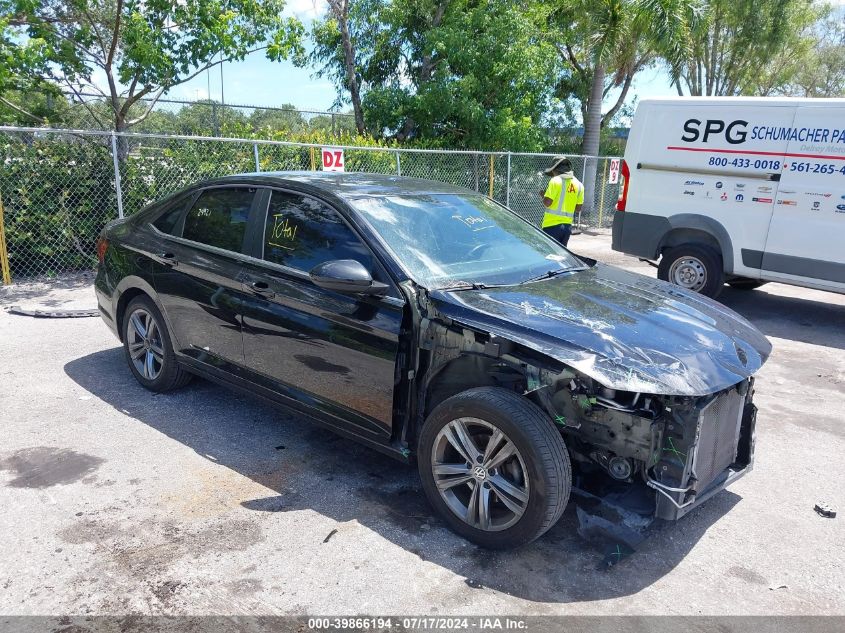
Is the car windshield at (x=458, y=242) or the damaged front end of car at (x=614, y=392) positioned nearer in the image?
the damaged front end of car at (x=614, y=392)

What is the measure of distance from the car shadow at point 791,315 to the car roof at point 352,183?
4856mm

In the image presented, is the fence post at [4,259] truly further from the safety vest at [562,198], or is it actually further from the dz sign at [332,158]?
the safety vest at [562,198]

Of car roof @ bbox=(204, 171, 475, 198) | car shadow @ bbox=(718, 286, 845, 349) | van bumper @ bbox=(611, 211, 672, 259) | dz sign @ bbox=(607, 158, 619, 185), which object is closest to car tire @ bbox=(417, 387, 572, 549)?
car roof @ bbox=(204, 171, 475, 198)

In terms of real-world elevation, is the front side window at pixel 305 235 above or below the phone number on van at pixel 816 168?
below

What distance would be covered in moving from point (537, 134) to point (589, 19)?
11.2ft

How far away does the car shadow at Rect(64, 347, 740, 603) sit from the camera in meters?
3.09

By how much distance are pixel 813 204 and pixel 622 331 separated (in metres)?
5.63

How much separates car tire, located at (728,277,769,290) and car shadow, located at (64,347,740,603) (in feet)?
20.1

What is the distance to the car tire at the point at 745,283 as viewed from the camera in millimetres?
9234

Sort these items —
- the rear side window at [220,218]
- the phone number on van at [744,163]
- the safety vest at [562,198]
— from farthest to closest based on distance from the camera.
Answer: the safety vest at [562,198] < the phone number on van at [744,163] < the rear side window at [220,218]

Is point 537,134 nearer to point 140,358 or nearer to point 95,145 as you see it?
point 95,145

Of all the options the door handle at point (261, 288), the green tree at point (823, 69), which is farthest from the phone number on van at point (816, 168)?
the green tree at point (823, 69)

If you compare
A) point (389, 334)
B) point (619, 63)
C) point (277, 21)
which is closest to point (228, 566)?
point (389, 334)

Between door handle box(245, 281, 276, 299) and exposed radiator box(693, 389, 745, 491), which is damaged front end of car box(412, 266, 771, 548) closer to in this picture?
exposed radiator box(693, 389, 745, 491)
